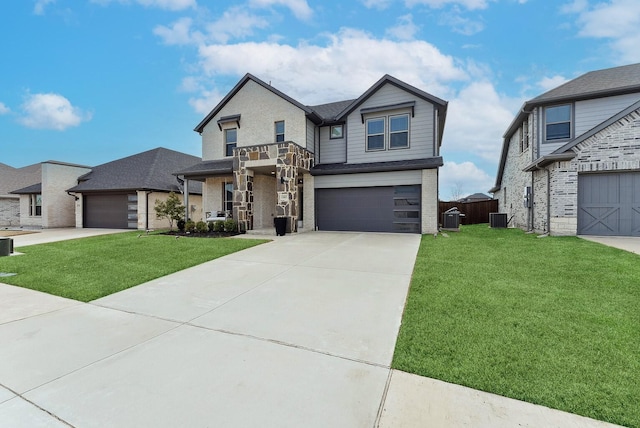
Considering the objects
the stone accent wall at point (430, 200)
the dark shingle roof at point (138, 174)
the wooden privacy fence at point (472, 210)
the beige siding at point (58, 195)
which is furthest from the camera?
the wooden privacy fence at point (472, 210)

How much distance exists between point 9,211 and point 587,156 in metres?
38.9

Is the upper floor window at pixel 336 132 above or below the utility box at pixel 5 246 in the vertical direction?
above

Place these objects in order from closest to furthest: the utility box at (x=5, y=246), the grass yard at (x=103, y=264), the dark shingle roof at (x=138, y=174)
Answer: the grass yard at (x=103, y=264) < the utility box at (x=5, y=246) < the dark shingle roof at (x=138, y=174)

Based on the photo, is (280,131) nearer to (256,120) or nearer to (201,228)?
(256,120)

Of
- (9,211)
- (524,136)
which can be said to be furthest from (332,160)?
(9,211)

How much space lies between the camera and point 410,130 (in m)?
13.3

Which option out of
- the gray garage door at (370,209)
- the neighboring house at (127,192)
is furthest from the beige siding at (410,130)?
the neighboring house at (127,192)

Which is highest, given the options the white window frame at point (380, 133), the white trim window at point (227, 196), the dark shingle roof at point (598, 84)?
the dark shingle roof at point (598, 84)

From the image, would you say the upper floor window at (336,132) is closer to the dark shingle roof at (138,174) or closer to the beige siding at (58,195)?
the dark shingle roof at (138,174)

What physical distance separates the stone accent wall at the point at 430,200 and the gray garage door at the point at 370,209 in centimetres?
34

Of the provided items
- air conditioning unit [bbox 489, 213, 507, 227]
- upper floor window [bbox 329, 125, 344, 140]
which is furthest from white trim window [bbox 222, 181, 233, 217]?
air conditioning unit [bbox 489, 213, 507, 227]

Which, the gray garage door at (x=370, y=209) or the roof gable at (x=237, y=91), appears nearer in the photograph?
the gray garage door at (x=370, y=209)

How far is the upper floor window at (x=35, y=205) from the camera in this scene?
20.9 metres

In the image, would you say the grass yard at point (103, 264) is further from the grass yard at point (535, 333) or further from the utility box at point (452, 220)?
the utility box at point (452, 220)
